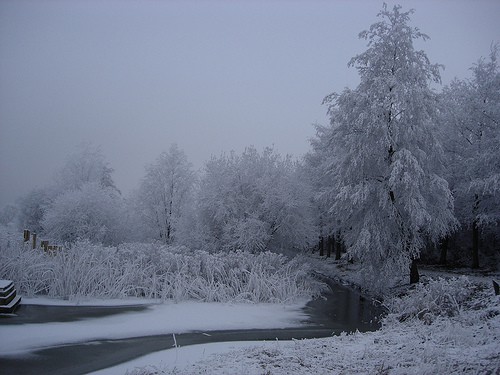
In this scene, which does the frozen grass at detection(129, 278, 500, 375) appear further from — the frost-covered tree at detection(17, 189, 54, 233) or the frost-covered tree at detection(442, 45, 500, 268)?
the frost-covered tree at detection(17, 189, 54, 233)

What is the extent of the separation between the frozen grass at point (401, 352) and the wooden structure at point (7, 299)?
503 centimetres

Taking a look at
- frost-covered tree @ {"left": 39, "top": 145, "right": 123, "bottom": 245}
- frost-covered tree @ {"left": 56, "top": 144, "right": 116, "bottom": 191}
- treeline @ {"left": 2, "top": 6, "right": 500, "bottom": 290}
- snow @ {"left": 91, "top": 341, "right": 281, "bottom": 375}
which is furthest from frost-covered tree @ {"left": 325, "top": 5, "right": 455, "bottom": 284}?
frost-covered tree @ {"left": 56, "top": 144, "right": 116, "bottom": 191}

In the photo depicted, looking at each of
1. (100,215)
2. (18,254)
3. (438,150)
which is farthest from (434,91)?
(100,215)

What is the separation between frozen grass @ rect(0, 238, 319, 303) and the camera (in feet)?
34.7

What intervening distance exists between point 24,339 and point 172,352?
8.90 ft

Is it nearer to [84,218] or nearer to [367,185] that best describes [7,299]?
[367,185]

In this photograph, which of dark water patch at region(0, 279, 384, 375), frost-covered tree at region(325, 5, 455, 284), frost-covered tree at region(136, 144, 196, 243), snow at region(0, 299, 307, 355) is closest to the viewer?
dark water patch at region(0, 279, 384, 375)

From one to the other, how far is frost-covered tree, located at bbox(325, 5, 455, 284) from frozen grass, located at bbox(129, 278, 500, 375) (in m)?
A: 6.38

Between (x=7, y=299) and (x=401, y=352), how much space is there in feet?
27.5

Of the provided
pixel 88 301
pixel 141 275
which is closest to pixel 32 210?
pixel 141 275

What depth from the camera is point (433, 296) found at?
8.69 metres

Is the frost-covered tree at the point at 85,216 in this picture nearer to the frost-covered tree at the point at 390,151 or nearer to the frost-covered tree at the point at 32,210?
the frost-covered tree at the point at 32,210

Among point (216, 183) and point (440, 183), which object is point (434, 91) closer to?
point (440, 183)

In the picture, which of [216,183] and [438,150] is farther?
[216,183]
